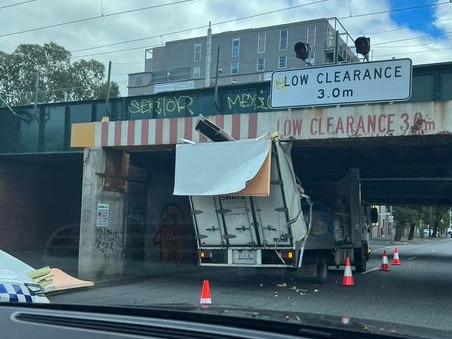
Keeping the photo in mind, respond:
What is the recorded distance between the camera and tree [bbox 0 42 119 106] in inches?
2057

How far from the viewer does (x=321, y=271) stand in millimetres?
16000

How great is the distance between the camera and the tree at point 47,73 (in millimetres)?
52250

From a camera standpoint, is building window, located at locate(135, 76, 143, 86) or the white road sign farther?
building window, located at locate(135, 76, 143, 86)

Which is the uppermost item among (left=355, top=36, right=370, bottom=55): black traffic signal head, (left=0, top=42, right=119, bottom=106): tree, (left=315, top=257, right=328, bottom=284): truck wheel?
(left=0, top=42, right=119, bottom=106): tree

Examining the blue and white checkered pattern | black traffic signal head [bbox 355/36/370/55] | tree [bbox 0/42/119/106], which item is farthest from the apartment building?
the blue and white checkered pattern

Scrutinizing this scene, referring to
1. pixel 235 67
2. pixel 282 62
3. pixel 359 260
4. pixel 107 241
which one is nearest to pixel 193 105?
pixel 107 241

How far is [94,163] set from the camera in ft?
55.8

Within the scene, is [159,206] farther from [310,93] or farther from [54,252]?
Result: [310,93]

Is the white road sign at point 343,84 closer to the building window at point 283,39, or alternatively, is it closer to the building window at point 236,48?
the building window at point 283,39

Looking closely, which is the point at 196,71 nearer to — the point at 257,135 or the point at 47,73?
the point at 47,73

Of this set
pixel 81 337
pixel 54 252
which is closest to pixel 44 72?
pixel 54 252

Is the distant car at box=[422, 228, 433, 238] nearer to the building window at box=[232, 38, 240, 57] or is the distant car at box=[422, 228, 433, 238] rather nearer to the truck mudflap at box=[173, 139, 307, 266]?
the building window at box=[232, 38, 240, 57]

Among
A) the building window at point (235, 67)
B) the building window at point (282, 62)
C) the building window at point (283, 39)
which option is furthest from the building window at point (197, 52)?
the building window at point (283, 39)

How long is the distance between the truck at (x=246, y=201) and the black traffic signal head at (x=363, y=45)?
268cm
